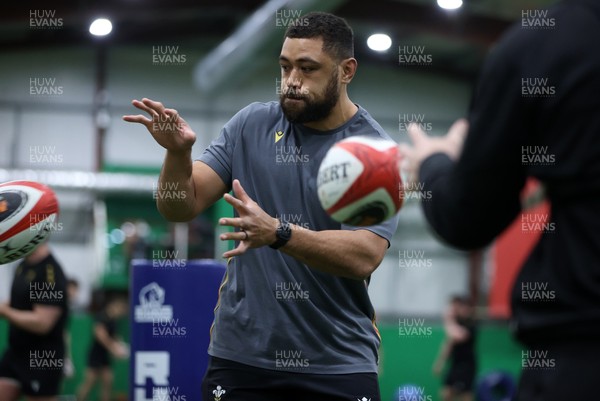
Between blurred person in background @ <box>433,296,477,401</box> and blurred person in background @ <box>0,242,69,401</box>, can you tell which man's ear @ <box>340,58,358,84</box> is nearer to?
blurred person in background @ <box>0,242,69,401</box>

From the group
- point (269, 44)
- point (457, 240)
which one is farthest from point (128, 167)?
point (457, 240)

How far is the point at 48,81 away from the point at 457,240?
708 inches

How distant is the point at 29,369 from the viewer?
7168mm

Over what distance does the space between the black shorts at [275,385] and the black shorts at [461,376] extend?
9.97 meters

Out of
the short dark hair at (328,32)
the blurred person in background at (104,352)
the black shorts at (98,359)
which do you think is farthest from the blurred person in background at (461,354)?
the short dark hair at (328,32)

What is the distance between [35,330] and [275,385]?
152 inches

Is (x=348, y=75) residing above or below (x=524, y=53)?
above

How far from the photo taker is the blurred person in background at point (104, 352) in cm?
1459

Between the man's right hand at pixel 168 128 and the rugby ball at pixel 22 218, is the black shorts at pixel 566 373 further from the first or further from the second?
the rugby ball at pixel 22 218

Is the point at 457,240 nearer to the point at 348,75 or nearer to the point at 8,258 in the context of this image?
the point at 348,75

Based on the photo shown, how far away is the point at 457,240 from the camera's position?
2182mm

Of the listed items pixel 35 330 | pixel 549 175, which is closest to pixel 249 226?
pixel 549 175

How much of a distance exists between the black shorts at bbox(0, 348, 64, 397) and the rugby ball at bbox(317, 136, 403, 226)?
Answer: 15.7 feet

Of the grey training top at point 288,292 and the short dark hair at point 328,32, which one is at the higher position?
the short dark hair at point 328,32
